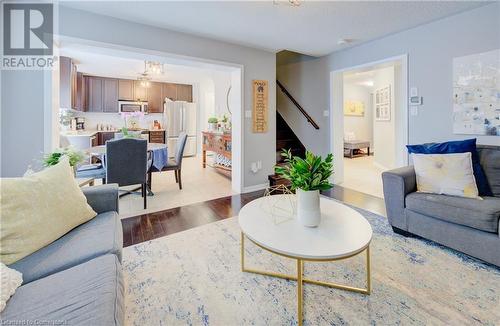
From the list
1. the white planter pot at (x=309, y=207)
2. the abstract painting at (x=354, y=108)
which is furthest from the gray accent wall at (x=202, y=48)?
the abstract painting at (x=354, y=108)

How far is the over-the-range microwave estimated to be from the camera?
22.7 feet

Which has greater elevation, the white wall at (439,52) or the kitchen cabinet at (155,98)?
the kitchen cabinet at (155,98)

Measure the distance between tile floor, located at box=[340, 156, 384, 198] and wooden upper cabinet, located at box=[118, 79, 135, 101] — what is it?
20.6 feet

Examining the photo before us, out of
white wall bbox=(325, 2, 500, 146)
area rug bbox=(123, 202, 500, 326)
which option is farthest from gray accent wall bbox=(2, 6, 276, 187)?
white wall bbox=(325, 2, 500, 146)

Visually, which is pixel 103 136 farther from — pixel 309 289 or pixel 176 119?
pixel 309 289

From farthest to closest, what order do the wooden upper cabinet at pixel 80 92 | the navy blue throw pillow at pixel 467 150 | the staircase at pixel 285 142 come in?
the wooden upper cabinet at pixel 80 92 → the staircase at pixel 285 142 → the navy blue throw pillow at pixel 467 150

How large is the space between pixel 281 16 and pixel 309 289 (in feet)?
9.19

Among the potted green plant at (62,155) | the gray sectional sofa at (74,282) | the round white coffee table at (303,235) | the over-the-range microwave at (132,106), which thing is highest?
the over-the-range microwave at (132,106)

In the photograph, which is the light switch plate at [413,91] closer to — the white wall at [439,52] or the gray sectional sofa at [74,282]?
the white wall at [439,52]

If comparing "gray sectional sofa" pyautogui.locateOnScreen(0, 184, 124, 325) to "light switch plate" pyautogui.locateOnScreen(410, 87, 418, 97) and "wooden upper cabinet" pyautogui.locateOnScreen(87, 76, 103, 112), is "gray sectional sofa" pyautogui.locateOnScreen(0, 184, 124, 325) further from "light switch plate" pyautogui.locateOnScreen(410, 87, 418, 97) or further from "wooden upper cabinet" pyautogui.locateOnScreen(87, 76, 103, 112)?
"wooden upper cabinet" pyautogui.locateOnScreen(87, 76, 103, 112)

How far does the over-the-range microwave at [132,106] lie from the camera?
692cm

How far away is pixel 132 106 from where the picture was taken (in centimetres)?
704

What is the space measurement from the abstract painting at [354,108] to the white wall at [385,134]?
1.86m

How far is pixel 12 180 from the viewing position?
130 cm
